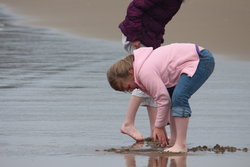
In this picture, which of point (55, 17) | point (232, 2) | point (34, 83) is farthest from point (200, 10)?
point (34, 83)

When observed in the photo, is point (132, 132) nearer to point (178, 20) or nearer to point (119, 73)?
point (119, 73)

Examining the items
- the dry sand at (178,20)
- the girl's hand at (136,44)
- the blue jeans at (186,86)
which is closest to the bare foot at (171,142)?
the blue jeans at (186,86)

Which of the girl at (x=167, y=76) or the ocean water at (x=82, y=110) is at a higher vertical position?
the girl at (x=167, y=76)

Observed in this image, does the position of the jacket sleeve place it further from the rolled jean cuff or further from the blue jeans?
the rolled jean cuff

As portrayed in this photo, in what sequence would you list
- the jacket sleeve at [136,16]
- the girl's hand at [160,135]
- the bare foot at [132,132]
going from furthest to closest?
the jacket sleeve at [136,16] < the bare foot at [132,132] < the girl's hand at [160,135]

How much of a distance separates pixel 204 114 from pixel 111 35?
670 cm

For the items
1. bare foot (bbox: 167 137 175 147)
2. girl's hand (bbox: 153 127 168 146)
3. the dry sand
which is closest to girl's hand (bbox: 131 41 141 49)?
bare foot (bbox: 167 137 175 147)

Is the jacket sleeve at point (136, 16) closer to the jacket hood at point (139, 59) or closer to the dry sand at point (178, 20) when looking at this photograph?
the jacket hood at point (139, 59)

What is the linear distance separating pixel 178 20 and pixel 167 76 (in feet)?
31.8

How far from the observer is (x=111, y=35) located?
1524 cm

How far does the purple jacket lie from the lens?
7773 mm

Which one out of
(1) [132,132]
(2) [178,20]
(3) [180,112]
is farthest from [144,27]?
(2) [178,20]

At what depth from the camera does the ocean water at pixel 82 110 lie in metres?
6.61

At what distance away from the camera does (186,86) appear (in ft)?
22.5
